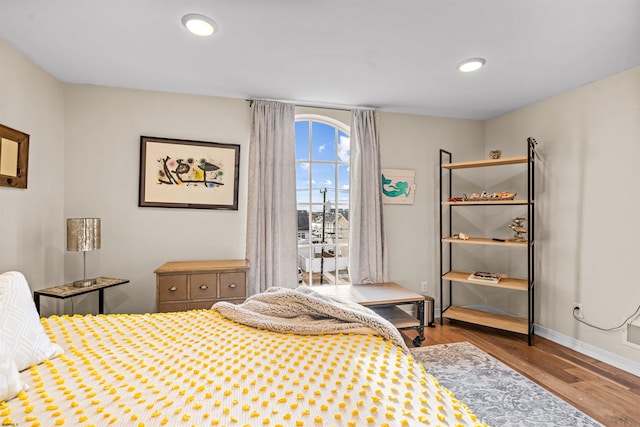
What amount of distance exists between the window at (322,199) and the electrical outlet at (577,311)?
2.19 meters

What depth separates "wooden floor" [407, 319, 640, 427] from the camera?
2.02 m

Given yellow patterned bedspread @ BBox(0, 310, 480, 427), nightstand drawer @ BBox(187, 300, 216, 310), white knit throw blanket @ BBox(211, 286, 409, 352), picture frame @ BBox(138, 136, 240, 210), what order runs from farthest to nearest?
picture frame @ BBox(138, 136, 240, 210)
nightstand drawer @ BBox(187, 300, 216, 310)
white knit throw blanket @ BBox(211, 286, 409, 352)
yellow patterned bedspread @ BBox(0, 310, 480, 427)

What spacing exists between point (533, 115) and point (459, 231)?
4.81ft

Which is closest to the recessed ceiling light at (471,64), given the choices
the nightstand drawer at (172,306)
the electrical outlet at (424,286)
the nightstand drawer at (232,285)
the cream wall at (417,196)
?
the cream wall at (417,196)

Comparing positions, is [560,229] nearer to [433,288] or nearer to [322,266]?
[433,288]

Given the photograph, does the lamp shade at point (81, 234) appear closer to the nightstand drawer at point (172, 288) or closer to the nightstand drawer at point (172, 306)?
the nightstand drawer at point (172, 288)

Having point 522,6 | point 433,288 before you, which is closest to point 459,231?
point 433,288

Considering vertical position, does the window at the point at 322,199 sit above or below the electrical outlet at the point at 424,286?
above

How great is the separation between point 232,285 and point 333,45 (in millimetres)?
2009

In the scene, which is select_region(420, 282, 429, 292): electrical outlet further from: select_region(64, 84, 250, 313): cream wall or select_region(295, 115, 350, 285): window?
select_region(64, 84, 250, 313): cream wall

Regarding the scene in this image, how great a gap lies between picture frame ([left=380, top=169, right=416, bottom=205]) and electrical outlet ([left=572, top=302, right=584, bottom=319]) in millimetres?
1790

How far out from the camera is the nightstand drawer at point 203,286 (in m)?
2.55

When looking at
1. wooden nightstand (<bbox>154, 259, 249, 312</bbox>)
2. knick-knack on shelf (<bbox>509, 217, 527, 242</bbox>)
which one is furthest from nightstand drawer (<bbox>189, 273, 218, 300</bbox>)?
knick-knack on shelf (<bbox>509, 217, 527, 242</bbox>)

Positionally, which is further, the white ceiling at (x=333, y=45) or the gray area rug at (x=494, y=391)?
the gray area rug at (x=494, y=391)
